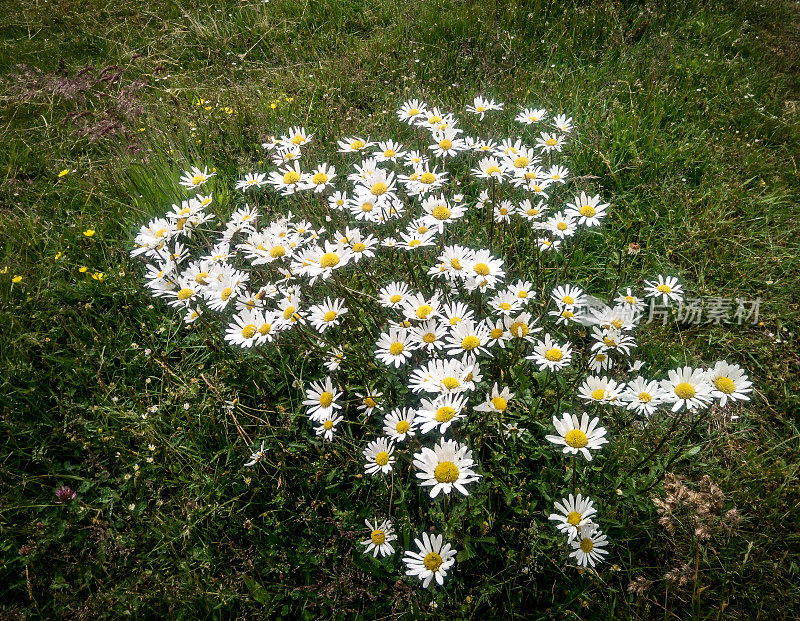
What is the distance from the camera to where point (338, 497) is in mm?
2078

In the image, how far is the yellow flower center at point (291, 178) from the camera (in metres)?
2.50

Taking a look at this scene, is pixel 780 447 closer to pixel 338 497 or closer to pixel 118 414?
pixel 338 497

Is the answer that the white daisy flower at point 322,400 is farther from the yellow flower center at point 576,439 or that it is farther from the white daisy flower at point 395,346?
the yellow flower center at point 576,439

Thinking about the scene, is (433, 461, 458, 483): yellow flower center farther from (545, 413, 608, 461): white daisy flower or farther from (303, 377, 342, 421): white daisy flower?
(303, 377, 342, 421): white daisy flower

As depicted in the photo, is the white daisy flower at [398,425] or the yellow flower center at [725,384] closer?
the yellow flower center at [725,384]

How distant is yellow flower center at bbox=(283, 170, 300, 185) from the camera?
250 cm

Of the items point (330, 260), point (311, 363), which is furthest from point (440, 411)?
point (311, 363)

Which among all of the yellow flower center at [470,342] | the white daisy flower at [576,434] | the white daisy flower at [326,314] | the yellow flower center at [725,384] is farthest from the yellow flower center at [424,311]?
the yellow flower center at [725,384]

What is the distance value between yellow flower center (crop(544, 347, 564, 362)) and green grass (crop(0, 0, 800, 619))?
0.43 m

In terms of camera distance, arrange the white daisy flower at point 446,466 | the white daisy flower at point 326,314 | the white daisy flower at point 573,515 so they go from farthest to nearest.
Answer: the white daisy flower at point 326,314
the white daisy flower at point 573,515
the white daisy flower at point 446,466

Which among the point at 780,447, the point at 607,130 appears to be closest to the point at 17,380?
the point at 780,447

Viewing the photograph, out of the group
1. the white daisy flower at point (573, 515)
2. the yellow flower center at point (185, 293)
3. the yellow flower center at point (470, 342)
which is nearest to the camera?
the white daisy flower at point (573, 515)

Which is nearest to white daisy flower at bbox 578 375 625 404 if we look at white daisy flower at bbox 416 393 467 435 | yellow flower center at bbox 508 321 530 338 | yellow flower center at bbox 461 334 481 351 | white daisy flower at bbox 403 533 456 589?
yellow flower center at bbox 508 321 530 338

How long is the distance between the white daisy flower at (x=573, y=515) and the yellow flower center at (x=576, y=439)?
18 centimetres
